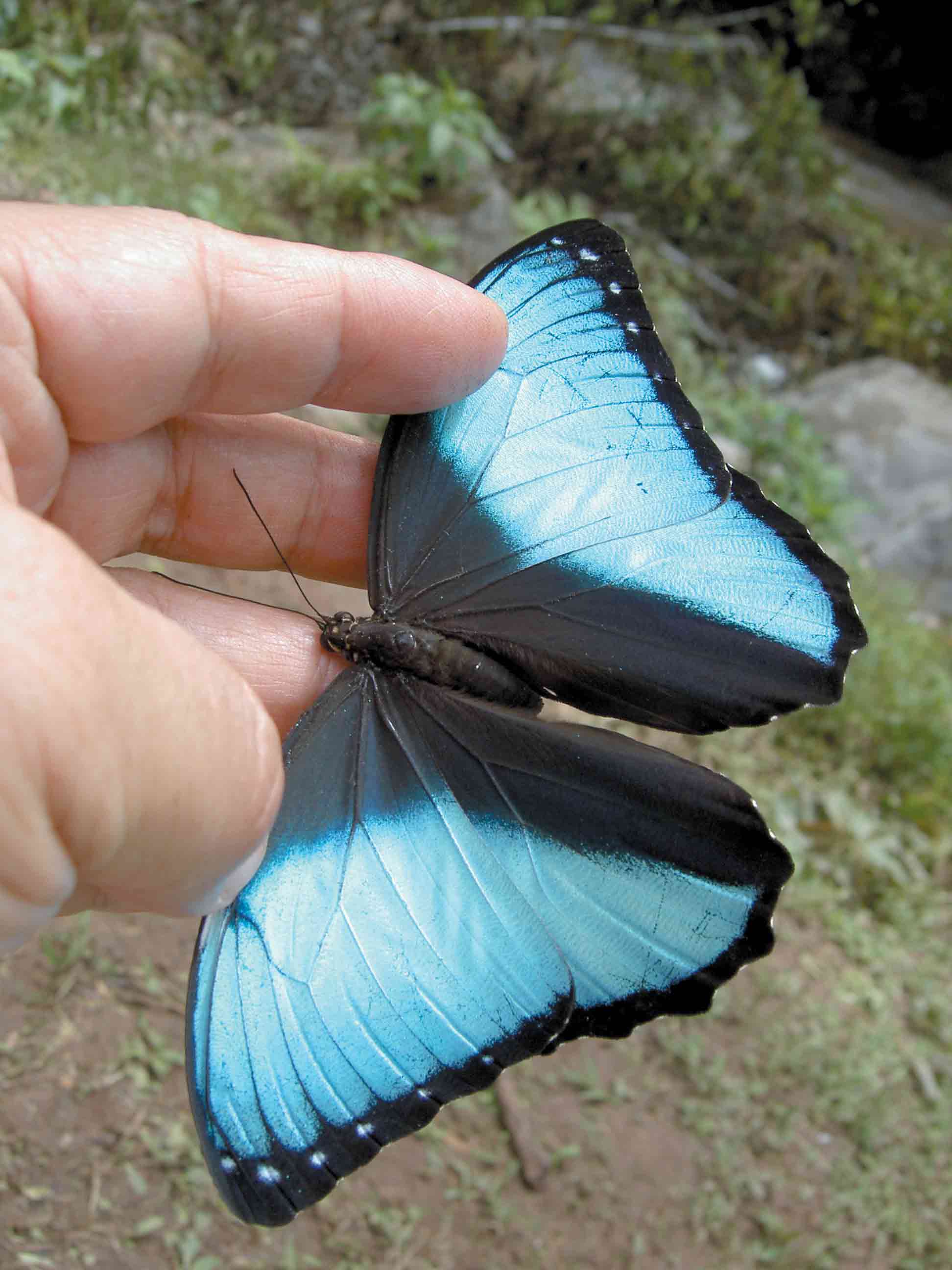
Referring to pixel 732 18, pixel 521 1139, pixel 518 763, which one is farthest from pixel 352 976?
pixel 732 18

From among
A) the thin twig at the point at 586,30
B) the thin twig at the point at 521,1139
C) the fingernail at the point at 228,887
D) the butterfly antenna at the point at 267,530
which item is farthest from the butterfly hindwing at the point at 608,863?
the thin twig at the point at 586,30

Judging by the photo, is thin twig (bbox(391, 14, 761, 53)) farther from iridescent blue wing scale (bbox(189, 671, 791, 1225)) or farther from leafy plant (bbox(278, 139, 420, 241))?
iridescent blue wing scale (bbox(189, 671, 791, 1225))

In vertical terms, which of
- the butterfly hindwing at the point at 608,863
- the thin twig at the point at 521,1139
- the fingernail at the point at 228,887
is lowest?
the thin twig at the point at 521,1139

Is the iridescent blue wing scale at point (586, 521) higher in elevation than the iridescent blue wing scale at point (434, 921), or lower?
higher

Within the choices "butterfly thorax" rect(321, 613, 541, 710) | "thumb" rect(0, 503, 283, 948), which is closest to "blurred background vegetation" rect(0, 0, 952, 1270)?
"butterfly thorax" rect(321, 613, 541, 710)

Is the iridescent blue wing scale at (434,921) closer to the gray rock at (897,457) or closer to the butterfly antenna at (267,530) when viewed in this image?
the butterfly antenna at (267,530)

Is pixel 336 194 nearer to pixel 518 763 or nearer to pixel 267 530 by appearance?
pixel 267 530
